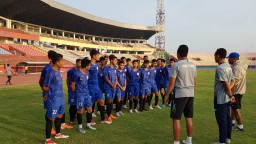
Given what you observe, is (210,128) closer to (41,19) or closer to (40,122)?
(40,122)

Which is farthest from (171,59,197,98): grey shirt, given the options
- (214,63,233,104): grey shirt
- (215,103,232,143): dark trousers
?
(215,103,232,143): dark trousers

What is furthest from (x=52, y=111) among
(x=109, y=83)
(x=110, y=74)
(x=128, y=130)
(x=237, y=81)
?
(x=237, y=81)

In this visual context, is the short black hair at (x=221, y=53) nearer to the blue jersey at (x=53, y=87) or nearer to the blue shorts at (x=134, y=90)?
the blue jersey at (x=53, y=87)

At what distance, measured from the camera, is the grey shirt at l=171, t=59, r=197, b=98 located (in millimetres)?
5129

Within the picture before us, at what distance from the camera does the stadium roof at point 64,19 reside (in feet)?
161

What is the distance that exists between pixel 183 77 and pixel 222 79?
3.34 ft

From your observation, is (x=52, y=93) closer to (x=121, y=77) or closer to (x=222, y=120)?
(x=121, y=77)

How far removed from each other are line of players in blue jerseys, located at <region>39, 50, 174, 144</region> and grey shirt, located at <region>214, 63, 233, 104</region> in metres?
1.10

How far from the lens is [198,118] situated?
8.07m

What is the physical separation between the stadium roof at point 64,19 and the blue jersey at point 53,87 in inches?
1838

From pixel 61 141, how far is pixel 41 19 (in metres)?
59.1

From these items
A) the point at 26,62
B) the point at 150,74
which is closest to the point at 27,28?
the point at 26,62

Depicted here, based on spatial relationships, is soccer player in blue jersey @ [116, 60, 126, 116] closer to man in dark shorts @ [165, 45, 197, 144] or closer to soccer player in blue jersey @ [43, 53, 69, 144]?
soccer player in blue jersey @ [43, 53, 69, 144]

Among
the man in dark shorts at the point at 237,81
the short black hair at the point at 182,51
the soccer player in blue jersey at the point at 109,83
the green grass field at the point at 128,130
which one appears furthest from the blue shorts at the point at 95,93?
the man in dark shorts at the point at 237,81
